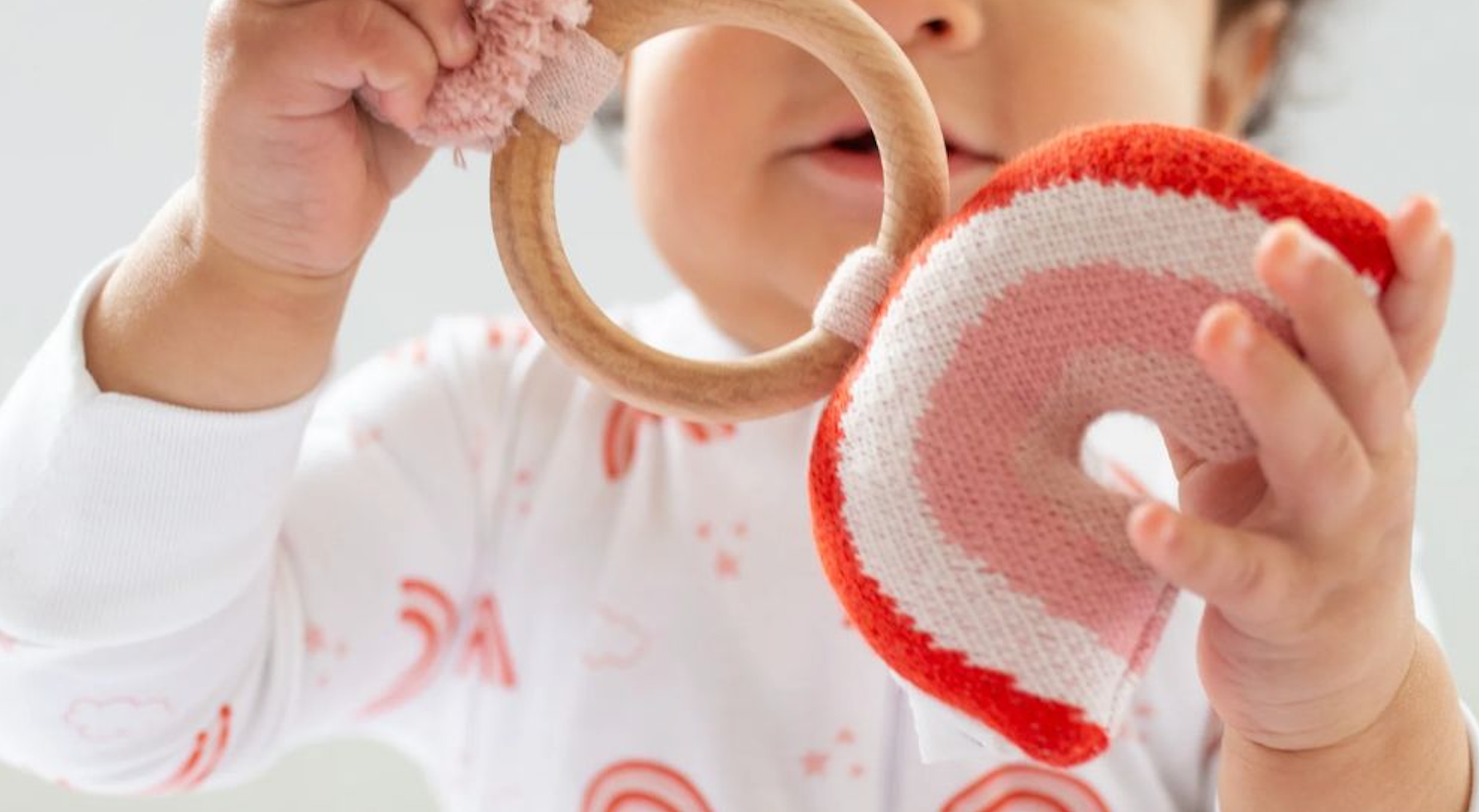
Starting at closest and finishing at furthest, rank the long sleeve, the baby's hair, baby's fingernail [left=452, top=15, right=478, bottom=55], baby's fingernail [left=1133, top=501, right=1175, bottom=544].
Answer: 1. baby's fingernail [left=1133, top=501, right=1175, bottom=544]
2. baby's fingernail [left=452, top=15, right=478, bottom=55]
3. the long sleeve
4. the baby's hair

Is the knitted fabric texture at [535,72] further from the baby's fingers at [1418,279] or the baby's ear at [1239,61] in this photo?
the baby's ear at [1239,61]

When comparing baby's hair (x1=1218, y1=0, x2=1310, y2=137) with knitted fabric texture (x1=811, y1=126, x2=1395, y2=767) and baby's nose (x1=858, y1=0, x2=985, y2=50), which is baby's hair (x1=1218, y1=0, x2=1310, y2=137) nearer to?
baby's nose (x1=858, y1=0, x2=985, y2=50)

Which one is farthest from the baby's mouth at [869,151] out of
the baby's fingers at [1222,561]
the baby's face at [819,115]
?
the baby's fingers at [1222,561]

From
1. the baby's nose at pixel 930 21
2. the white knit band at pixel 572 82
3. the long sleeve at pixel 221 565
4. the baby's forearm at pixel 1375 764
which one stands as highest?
the baby's nose at pixel 930 21

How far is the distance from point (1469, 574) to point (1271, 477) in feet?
3.17

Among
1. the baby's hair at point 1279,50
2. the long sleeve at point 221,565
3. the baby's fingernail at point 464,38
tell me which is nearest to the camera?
the baby's fingernail at point 464,38

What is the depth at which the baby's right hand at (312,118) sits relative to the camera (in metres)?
0.45

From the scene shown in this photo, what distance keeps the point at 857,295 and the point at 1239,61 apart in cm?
55

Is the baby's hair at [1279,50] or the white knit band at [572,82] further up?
the baby's hair at [1279,50]

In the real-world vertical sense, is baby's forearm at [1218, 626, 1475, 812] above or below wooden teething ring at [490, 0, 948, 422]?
below

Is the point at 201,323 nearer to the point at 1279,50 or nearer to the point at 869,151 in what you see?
the point at 869,151

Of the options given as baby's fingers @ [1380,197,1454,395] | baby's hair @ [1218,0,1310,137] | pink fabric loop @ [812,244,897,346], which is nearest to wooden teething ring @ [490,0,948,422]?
pink fabric loop @ [812,244,897,346]

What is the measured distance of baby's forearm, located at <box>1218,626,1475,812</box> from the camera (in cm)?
45

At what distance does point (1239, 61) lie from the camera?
86 cm
